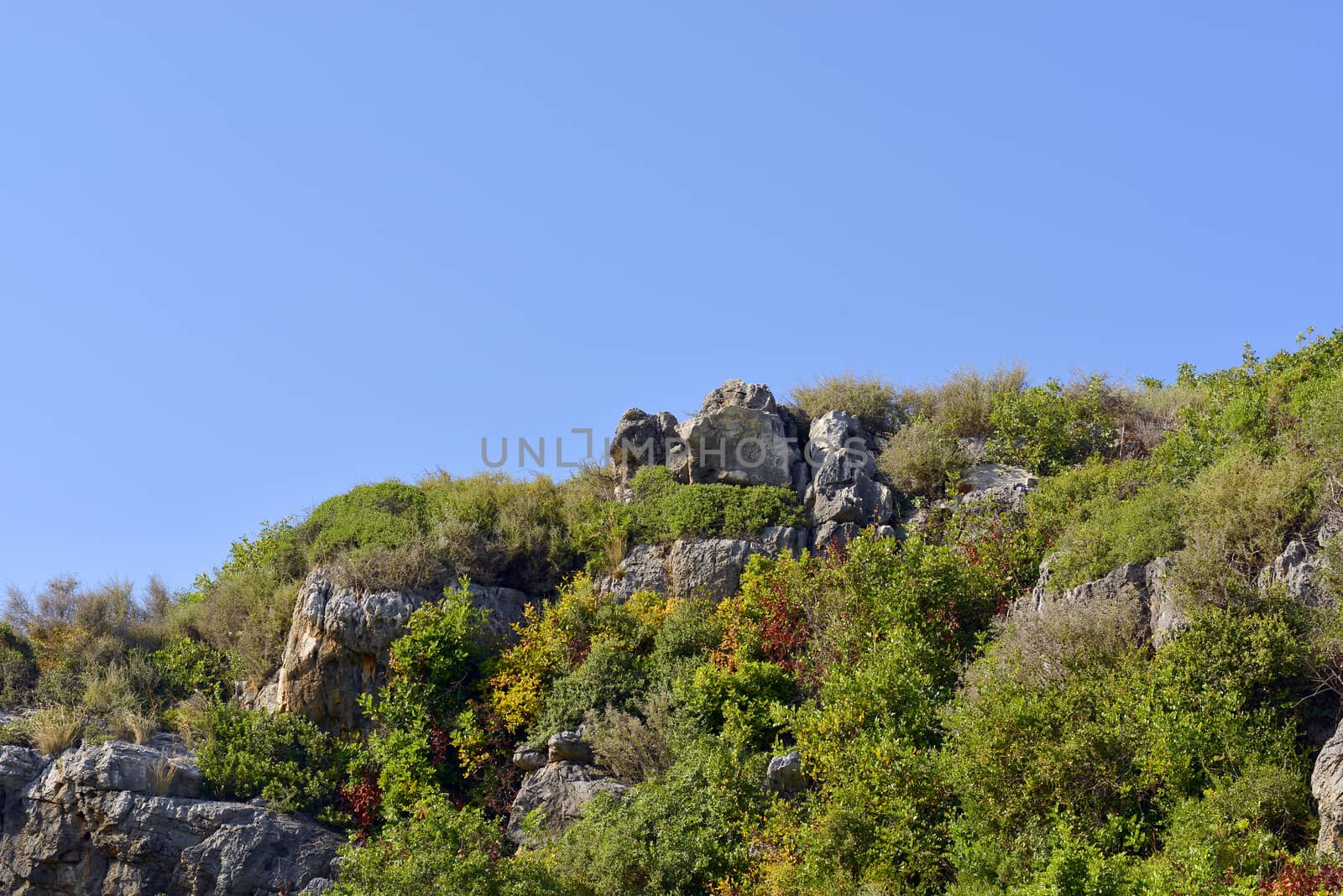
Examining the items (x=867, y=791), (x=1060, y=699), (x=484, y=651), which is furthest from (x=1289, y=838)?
(x=484, y=651)

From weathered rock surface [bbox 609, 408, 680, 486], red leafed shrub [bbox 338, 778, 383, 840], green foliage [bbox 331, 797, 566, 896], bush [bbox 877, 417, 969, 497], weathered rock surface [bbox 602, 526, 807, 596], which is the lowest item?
green foliage [bbox 331, 797, 566, 896]

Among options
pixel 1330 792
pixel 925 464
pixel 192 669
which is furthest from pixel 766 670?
pixel 192 669

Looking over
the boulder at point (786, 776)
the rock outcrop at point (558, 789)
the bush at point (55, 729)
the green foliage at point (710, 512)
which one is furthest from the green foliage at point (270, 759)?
the boulder at point (786, 776)

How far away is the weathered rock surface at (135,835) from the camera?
17938 mm

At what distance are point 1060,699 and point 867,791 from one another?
8.16 feet

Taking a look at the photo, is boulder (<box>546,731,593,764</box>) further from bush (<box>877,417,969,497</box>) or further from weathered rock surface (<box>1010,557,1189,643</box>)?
bush (<box>877,417,969,497</box>)

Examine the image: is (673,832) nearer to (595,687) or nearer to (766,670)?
(766,670)

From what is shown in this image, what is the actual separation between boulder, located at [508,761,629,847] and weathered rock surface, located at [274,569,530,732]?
3452mm

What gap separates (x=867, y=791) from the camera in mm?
14891

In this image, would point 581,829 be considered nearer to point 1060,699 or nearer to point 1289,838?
point 1060,699

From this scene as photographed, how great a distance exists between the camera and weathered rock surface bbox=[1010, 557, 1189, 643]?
15.3 meters

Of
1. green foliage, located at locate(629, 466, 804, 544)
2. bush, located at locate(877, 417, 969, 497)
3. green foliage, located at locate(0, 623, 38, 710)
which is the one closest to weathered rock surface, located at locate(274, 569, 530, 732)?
green foliage, located at locate(629, 466, 804, 544)

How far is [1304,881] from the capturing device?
11672 mm

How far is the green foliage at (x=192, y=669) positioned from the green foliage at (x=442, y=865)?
717 cm
